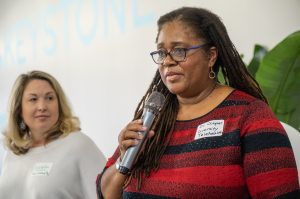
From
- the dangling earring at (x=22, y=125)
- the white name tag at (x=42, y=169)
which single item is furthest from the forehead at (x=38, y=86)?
the white name tag at (x=42, y=169)

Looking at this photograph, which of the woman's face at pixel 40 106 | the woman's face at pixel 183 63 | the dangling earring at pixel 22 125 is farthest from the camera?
the dangling earring at pixel 22 125

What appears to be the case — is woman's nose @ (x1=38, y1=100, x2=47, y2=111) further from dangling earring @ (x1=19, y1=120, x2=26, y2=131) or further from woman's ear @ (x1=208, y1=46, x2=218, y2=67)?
woman's ear @ (x1=208, y1=46, x2=218, y2=67)

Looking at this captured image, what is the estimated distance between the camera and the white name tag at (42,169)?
226cm

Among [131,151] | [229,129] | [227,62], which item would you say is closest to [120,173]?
[131,151]

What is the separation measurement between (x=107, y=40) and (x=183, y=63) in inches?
91.7

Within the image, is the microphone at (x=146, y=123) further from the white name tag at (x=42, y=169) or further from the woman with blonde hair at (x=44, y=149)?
→ the white name tag at (x=42, y=169)

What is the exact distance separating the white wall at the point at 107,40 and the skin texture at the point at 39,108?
2.77 feet

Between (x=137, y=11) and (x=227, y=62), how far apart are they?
202cm

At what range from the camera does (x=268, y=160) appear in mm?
1058

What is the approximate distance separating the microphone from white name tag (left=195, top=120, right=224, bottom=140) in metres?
0.15

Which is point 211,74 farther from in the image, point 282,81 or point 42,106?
point 42,106

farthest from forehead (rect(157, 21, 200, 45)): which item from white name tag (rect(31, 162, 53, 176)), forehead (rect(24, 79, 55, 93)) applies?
forehead (rect(24, 79, 55, 93))

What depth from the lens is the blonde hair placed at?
2457 millimetres

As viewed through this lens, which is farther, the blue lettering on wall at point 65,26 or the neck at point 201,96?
the blue lettering on wall at point 65,26
